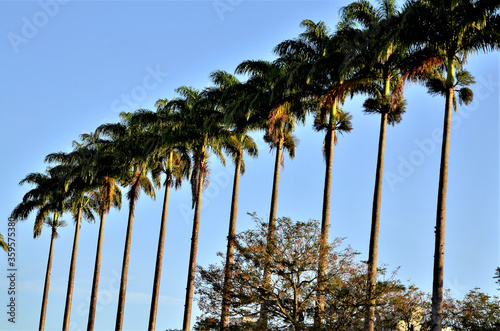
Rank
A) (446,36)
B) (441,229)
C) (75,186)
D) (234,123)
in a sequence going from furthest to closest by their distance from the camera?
(75,186) < (234,123) < (446,36) < (441,229)

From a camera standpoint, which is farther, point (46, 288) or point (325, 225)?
point (46, 288)

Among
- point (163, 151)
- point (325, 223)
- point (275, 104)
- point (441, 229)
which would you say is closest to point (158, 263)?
point (163, 151)

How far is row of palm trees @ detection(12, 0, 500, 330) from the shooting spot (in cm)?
2894

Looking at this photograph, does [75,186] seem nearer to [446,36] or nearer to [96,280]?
[96,280]

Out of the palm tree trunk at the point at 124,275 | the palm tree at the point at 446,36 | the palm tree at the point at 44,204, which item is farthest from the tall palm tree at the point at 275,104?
the palm tree at the point at 44,204

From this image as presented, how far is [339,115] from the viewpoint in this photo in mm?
35562

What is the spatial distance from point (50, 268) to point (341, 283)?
44.5 meters

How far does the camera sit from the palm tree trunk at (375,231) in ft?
93.1

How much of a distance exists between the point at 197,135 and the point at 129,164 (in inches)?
310

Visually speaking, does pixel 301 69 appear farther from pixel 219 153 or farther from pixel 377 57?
pixel 219 153

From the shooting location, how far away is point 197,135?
4484 centimetres

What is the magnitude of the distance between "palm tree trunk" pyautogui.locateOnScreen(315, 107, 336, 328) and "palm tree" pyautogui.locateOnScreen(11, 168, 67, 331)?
34.1 meters

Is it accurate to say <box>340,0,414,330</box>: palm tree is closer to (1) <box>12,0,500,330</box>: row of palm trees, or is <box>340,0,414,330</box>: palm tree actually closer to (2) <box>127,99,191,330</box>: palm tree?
(1) <box>12,0,500,330</box>: row of palm trees

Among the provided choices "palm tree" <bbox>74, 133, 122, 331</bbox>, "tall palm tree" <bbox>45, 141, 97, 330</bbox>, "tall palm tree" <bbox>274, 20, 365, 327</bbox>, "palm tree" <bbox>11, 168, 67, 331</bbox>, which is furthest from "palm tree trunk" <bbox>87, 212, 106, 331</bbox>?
"tall palm tree" <bbox>274, 20, 365, 327</bbox>
